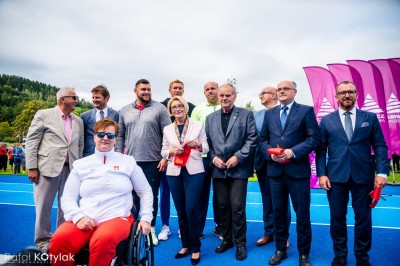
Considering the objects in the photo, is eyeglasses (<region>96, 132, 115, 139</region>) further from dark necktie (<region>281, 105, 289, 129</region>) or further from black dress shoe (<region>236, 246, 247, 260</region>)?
black dress shoe (<region>236, 246, 247, 260</region>)

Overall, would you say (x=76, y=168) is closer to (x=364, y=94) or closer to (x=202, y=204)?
(x=202, y=204)

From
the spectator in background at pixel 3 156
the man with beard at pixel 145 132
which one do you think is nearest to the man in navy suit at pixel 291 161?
the man with beard at pixel 145 132

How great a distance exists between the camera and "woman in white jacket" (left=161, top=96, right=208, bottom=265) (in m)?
3.13

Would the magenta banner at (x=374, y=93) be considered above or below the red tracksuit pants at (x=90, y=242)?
above

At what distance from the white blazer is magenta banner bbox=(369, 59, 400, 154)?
24.2 feet

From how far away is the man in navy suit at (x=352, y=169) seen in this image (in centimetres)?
284

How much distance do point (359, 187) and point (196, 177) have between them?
5.85 ft

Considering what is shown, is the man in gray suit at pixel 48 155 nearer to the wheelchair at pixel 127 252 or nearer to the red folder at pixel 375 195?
the wheelchair at pixel 127 252

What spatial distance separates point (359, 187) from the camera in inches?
113

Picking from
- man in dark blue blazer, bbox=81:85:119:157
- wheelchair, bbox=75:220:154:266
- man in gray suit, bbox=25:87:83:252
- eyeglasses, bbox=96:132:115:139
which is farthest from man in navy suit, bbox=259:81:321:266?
man in gray suit, bbox=25:87:83:252

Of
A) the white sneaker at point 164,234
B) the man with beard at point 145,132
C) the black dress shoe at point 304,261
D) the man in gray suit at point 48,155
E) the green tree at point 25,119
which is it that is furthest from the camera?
the green tree at point 25,119

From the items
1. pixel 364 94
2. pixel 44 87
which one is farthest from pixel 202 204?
pixel 44 87

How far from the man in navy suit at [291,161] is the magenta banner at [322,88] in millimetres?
6003

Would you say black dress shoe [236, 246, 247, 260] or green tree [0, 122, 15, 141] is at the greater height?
green tree [0, 122, 15, 141]
